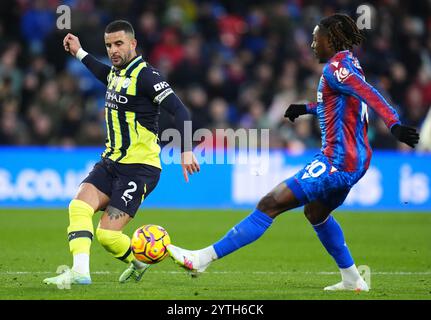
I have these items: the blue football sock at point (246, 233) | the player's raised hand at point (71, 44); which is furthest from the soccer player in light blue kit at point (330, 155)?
the player's raised hand at point (71, 44)

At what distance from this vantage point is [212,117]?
17.4m

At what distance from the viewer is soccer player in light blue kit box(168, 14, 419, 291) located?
22.9 feet

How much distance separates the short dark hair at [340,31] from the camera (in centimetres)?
721

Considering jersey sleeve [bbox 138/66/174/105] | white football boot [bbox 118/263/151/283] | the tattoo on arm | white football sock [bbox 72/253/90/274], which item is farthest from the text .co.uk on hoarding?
white football sock [bbox 72/253/90/274]

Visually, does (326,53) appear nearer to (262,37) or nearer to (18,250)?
(18,250)

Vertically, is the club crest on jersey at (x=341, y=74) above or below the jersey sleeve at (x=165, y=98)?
above

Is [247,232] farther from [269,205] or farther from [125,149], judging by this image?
[125,149]

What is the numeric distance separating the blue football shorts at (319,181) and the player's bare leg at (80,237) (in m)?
1.69

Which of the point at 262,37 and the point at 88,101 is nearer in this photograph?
the point at 88,101

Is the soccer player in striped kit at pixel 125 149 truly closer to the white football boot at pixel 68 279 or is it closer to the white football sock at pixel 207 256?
the white football boot at pixel 68 279

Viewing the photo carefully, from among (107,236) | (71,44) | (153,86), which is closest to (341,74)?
(153,86)

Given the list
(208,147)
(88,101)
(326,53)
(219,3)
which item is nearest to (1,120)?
(88,101)

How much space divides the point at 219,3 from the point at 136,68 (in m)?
12.6

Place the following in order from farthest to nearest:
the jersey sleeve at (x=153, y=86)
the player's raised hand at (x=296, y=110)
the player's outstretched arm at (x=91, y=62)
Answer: the player's outstretched arm at (x=91, y=62), the player's raised hand at (x=296, y=110), the jersey sleeve at (x=153, y=86)
